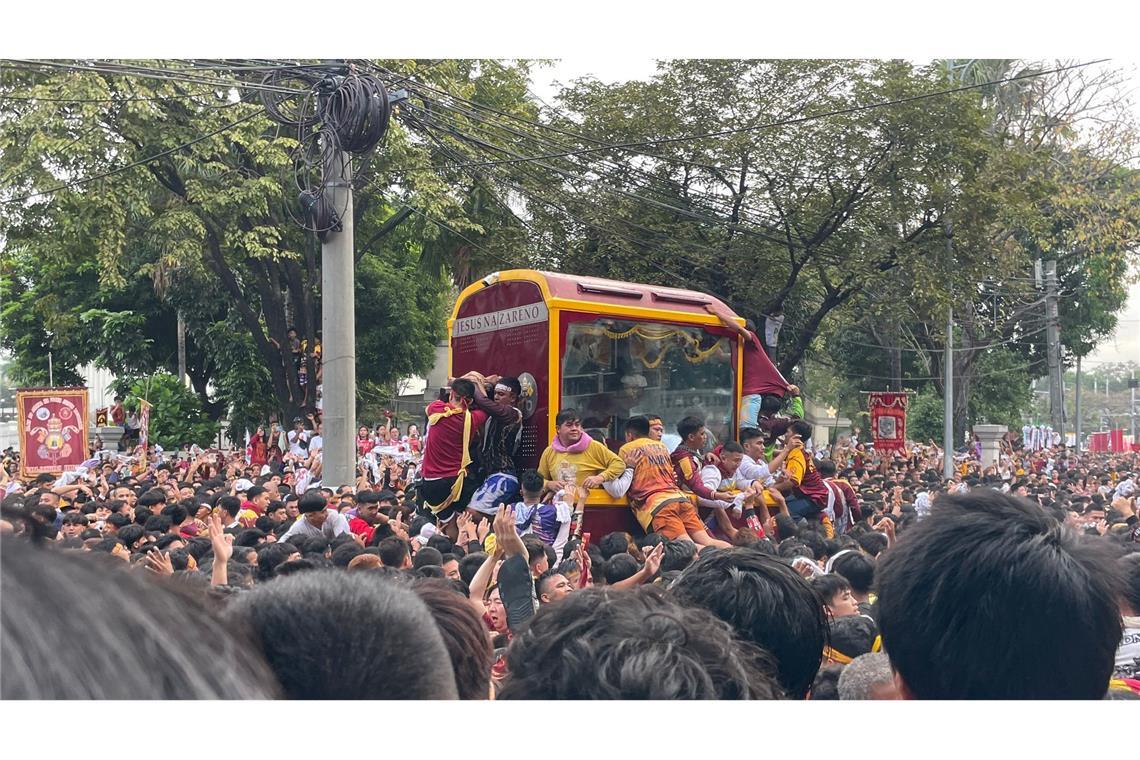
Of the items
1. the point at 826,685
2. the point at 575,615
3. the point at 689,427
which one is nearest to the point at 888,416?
the point at 689,427

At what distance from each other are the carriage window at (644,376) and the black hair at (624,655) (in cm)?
681


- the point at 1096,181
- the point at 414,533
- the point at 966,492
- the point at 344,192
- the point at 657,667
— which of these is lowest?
the point at 414,533

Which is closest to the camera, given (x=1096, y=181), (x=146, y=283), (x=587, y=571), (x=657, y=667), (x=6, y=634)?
(x=6, y=634)

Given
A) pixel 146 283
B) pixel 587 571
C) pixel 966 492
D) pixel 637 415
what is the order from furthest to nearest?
pixel 146 283
pixel 637 415
pixel 587 571
pixel 966 492

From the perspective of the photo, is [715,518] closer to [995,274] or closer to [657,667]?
[657,667]

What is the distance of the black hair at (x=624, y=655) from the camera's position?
1.76 m

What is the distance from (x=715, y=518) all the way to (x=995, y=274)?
15.4 m

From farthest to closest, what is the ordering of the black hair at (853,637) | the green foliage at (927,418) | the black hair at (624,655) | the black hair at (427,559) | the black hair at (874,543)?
1. the green foliage at (927,418)
2. the black hair at (874,543)
3. the black hair at (427,559)
4. the black hair at (853,637)
5. the black hair at (624,655)

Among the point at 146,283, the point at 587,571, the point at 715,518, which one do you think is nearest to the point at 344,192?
the point at 715,518

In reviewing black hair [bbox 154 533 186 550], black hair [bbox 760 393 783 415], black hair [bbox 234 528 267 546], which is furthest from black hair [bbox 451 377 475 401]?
black hair [bbox 760 393 783 415]

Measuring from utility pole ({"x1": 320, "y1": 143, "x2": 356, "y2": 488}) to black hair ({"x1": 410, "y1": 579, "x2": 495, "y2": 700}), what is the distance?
9.11 metres

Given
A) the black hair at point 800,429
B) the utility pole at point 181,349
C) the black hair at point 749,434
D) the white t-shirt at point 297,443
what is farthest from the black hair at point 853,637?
the utility pole at point 181,349

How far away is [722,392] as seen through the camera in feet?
32.7

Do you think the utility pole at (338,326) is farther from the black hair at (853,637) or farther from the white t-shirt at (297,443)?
the black hair at (853,637)
